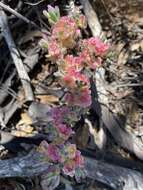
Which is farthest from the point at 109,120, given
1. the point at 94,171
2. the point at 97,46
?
Result: the point at 97,46

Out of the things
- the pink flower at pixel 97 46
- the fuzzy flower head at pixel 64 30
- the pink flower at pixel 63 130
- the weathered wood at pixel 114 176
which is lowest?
the weathered wood at pixel 114 176

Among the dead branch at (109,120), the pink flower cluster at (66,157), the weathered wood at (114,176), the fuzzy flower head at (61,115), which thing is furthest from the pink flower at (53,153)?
the dead branch at (109,120)

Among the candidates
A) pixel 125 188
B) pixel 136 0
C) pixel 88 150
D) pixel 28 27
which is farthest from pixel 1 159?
pixel 136 0

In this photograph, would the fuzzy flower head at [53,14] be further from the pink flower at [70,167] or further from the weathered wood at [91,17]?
the weathered wood at [91,17]

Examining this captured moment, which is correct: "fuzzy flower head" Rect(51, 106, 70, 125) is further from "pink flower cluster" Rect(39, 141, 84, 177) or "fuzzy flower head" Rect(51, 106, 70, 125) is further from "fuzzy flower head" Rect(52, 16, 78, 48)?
"fuzzy flower head" Rect(52, 16, 78, 48)

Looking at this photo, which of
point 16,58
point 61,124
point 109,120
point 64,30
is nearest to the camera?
point 64,30

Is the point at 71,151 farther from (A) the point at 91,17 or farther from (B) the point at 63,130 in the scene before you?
(A) the point at 91,17

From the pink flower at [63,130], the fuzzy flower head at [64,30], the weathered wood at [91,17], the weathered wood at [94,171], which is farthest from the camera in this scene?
the weathered wood at [91,17]
